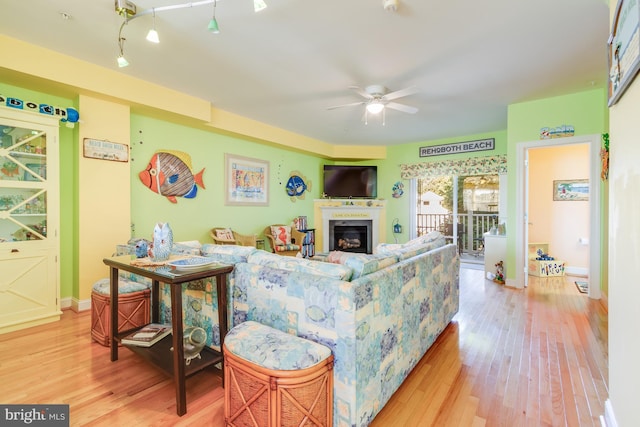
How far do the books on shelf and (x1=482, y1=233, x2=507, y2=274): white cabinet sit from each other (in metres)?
Result: 4.42

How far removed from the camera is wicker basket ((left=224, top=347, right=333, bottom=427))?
1241 mm

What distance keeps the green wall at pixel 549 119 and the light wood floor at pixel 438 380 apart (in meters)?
1.51

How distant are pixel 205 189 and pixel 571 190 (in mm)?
6191

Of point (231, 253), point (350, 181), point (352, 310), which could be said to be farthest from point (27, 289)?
point (350, 181)

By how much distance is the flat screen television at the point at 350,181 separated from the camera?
256 inches

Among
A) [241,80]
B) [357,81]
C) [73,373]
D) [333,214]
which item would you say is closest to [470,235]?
[333,214]

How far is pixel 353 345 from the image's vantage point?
1375 mm

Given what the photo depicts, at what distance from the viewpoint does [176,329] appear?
5.05 feet

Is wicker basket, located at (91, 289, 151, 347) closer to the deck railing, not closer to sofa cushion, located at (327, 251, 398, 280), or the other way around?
sofa cushion, located at (327, 251, 398, 280)

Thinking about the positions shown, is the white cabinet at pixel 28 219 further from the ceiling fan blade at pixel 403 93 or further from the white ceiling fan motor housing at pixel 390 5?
the ceiling fan blade at pixel 403 93

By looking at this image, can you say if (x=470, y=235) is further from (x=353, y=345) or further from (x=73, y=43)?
(x=73, y=43)

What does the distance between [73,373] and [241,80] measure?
3.01 m

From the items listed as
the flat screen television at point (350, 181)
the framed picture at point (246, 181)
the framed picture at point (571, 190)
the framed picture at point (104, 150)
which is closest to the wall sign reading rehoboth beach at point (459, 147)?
the flat screen television at point (350, 181)

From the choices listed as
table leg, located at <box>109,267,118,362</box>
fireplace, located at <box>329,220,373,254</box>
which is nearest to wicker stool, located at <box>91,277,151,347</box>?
table leg, located at <box>109,267,118,362</box>
